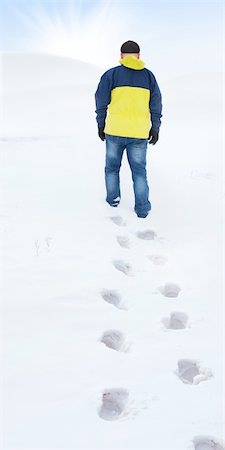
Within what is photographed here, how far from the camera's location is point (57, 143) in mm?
8344

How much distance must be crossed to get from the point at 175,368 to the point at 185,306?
80 centimetres

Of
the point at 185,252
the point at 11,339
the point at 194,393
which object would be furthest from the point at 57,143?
the point at 194,393

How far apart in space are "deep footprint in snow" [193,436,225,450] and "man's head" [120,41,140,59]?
3829 millimetres

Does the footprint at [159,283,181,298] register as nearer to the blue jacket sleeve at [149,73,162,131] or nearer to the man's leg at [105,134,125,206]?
the man's leg at [105,134,125,206]

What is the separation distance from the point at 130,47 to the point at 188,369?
3.34 metres

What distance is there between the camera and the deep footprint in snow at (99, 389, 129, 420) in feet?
8.87

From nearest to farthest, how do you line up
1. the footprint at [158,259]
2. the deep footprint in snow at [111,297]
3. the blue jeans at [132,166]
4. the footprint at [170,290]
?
the deep footprint in snow at [111,297] < the footprint at [170,290] < the footprint at [158,259] < the blue jeans at [132,166]

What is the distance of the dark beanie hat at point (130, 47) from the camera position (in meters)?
5.20

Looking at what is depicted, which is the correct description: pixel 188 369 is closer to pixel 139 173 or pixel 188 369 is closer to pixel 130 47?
pixel 139 173

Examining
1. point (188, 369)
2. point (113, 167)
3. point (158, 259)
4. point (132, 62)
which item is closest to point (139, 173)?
point (113, 167)

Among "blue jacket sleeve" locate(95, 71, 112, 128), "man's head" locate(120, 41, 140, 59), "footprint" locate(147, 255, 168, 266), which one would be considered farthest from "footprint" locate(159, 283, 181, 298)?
"man's head" locate(120, 41, 140, 59)

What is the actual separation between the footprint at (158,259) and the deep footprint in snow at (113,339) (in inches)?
50.0

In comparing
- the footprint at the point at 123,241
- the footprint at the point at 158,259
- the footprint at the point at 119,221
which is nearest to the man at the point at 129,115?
the footprint at the point at 119,221

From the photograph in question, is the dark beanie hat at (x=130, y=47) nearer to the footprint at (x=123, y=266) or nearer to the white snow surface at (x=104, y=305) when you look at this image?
the white snow surface at (x=104, y=305)
